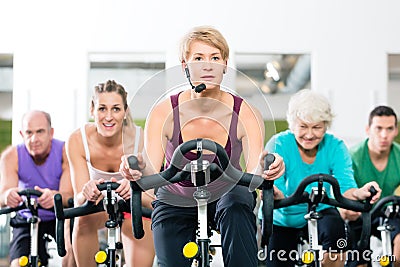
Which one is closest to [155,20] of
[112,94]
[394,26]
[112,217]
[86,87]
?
[86,87]

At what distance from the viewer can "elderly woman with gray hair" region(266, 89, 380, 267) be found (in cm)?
343

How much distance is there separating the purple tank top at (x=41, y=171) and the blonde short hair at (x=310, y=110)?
124cm

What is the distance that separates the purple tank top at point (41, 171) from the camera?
3.96 meters

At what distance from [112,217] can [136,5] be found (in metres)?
2.47

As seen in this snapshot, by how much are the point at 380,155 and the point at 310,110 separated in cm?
72

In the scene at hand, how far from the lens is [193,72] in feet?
→ 7.11

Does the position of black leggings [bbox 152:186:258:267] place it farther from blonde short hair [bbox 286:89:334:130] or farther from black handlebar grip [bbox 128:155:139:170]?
blonde short hair [bbox 286:89:334:130]

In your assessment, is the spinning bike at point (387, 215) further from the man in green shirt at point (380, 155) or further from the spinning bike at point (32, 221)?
the spinning bike at point (32, 221)

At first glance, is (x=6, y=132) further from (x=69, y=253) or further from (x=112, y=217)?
(x=112, y=217)

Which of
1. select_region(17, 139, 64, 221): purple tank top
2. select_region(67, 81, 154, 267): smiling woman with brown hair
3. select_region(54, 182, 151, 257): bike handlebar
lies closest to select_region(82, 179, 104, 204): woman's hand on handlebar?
select_region(54, 182, 151, 257): bike handlebar

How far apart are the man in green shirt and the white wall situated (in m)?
1.15

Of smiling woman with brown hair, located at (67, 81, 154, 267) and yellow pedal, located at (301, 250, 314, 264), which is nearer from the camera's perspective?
yellow pedal, located at (301, 250, 314, 264)

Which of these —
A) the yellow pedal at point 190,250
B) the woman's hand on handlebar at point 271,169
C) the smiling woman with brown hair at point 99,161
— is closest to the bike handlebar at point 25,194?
the smiling woman with brown hair at point 99,161

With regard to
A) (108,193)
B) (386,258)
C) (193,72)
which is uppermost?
(193,72)
